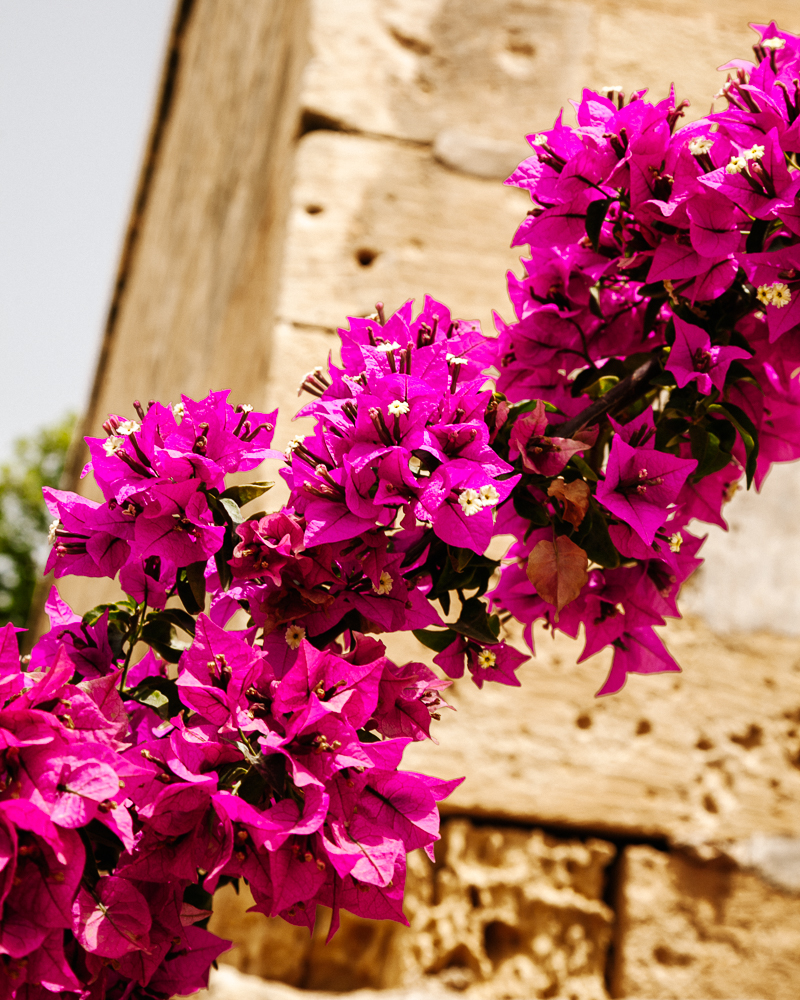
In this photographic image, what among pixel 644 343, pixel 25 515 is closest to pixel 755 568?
pixel 644 343

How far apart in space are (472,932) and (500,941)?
0.19ft

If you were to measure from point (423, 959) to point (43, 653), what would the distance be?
3.19 feet

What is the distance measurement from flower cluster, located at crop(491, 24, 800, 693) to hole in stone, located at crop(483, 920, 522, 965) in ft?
2.63

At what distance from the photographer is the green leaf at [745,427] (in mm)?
603

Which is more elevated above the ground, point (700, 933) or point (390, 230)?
point (390, 230)

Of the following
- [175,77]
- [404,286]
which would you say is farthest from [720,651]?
[175,77]

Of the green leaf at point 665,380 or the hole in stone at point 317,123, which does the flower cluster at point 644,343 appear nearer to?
the green leaf at point 665,380

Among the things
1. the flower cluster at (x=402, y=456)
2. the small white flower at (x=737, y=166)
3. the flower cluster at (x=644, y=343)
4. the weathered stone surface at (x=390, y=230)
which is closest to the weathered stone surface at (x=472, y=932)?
the flower cluster at (x=644, y=343)

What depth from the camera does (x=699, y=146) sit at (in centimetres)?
60

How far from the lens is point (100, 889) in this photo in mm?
Answer: 478

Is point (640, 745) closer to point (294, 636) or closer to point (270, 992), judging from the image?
point (270, 992)

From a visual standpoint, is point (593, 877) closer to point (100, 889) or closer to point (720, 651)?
point (720, 651)

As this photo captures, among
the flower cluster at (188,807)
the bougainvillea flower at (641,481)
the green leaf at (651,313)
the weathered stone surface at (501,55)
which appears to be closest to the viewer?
the flower cluster at (188,807)

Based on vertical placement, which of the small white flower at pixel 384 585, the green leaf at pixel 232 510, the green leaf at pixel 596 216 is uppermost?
the green leaf at pixel 596 216
